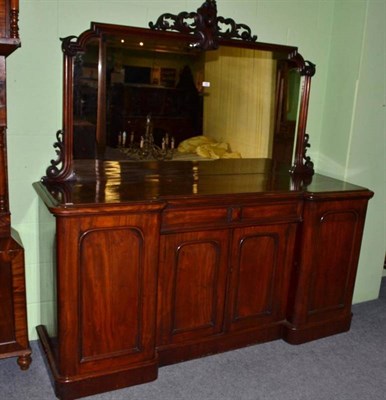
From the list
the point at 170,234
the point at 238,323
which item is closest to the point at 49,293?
the point at 170,234

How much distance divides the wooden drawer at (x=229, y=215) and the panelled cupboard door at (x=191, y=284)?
2.0 inches

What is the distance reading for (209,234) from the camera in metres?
2.23

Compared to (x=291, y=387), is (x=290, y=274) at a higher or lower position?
higher

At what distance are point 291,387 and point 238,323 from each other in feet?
1.40

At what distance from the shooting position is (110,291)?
2.01 meters

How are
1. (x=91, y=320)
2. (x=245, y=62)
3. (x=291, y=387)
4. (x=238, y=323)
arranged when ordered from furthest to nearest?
(x=245, y=62) → (x=238, y=323) → (x=291, y=387) → (x=91, y=320)

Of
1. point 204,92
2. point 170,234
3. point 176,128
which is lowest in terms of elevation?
point 170,234

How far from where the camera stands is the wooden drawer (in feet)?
6.94

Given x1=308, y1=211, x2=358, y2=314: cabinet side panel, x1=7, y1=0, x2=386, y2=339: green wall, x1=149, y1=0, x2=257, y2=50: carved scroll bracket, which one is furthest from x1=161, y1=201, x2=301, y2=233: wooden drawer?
x1=149, y1=0, x2=257, y2=50: carved scroll bracket

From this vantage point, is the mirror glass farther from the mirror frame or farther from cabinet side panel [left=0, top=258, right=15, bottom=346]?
cabinet side panel [left=0, top=258, right=15, bottom=346]

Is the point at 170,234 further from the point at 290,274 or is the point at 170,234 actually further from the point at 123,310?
the point at 290,274

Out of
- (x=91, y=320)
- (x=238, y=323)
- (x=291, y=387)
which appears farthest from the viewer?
(x=238, y=323)

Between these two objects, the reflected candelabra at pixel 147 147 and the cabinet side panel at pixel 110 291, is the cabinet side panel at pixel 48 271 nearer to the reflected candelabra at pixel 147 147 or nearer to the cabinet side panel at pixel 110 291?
the cabinet side panel at pixel 110 291

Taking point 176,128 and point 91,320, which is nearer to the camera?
point 91,320
